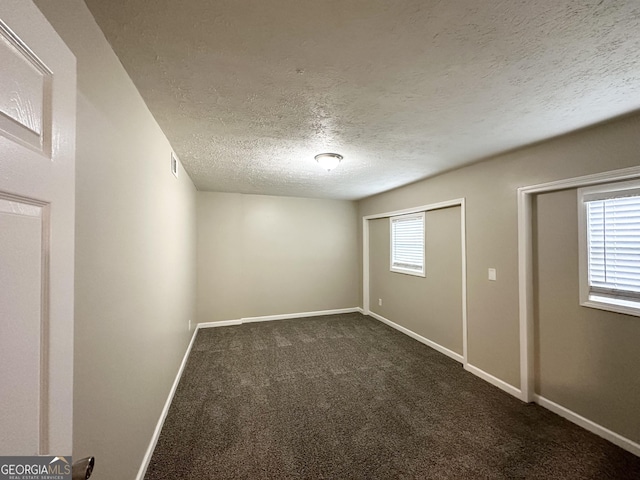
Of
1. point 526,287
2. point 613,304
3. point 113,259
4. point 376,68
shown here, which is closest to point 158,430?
point 113,259

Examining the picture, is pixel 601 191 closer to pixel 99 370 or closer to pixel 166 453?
pixel 99 370

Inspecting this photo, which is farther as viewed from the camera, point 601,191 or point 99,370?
point 601,191

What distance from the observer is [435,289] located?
3.68m

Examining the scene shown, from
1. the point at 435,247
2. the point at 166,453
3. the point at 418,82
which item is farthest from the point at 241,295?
the point at 418,82

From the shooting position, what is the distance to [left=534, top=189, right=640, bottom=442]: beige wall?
1874 mm

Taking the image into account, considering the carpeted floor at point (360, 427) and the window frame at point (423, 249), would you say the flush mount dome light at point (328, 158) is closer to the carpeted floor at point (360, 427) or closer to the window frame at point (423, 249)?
the window frame at point (423, 249)

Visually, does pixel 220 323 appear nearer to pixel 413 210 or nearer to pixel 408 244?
pixel 408 244

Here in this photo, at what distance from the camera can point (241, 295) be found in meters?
4.82

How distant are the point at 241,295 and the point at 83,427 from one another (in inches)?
153

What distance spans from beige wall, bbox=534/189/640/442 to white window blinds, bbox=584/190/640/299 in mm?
110

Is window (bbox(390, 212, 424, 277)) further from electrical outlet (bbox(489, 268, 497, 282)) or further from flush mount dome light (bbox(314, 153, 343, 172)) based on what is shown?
flush mount dome light (bbox(314, 153, 343, 172))

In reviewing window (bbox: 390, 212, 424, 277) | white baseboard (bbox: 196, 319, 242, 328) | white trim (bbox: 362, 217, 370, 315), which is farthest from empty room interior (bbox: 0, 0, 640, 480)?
white trim (bbox: 362, 217, 370, 315)

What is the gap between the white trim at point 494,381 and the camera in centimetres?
252

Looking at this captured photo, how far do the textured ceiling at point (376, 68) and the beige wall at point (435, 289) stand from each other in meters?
1.40
